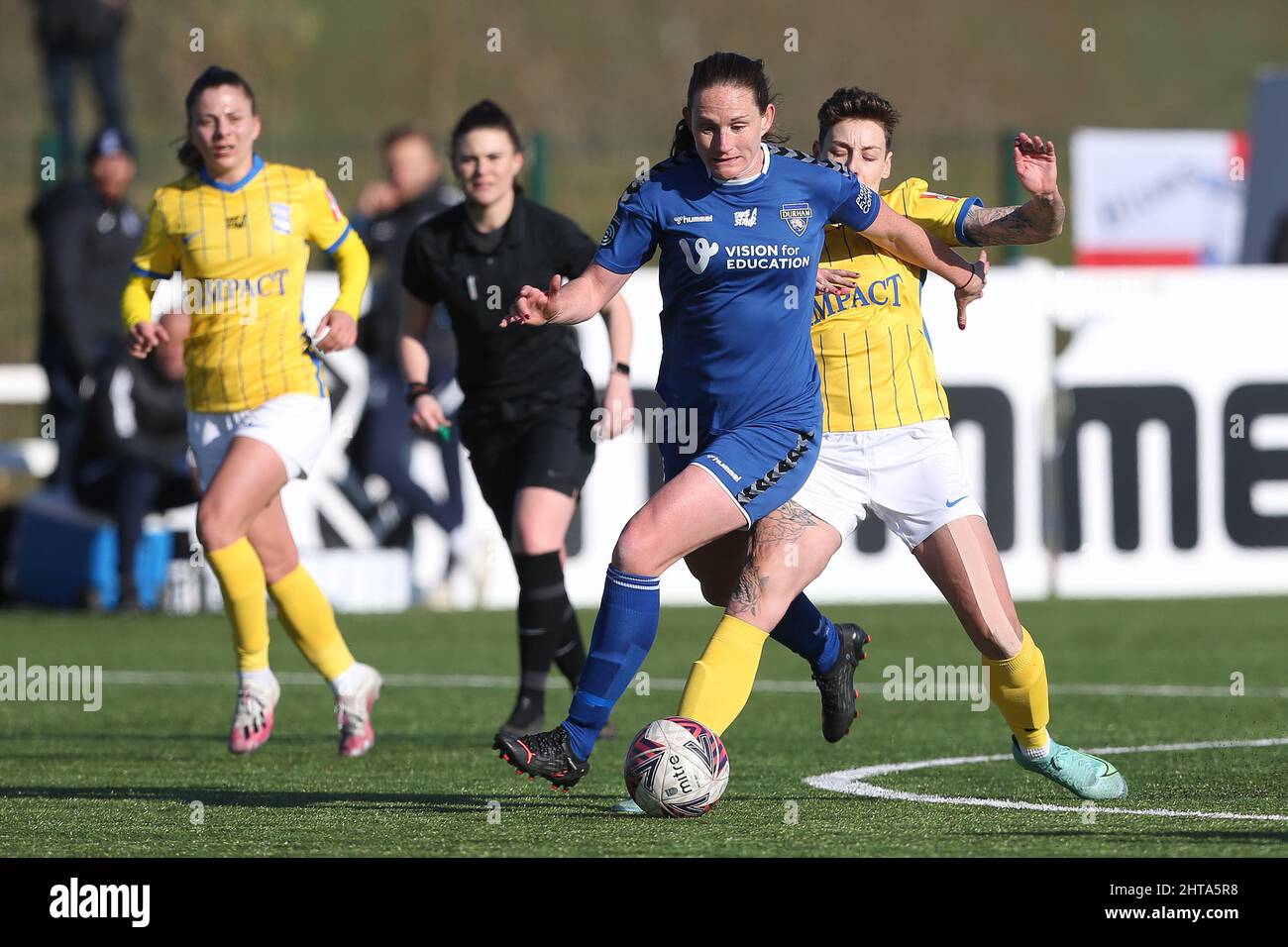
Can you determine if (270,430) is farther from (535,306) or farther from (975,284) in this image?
(975,284)

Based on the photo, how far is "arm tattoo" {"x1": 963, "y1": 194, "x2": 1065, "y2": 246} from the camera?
6.22m

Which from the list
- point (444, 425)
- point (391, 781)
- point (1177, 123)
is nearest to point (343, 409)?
point (444, 425)

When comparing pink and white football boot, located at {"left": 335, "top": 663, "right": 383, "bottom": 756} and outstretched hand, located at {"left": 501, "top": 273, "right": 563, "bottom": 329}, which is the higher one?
outstretched hand, located at {"left": 501, "top": 273, "right": 563, "bottom": 329}

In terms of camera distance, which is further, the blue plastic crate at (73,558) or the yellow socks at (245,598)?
the blue plastic crate at (73,558)

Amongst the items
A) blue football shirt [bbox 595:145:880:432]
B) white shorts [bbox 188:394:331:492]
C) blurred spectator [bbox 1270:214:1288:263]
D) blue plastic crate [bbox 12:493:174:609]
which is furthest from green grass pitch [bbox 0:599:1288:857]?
blurred spectator [bbox 1270:214:1288:263]

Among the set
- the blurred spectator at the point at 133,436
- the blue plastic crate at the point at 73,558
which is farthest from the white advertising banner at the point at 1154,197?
the blue plastic crate at the point at 73,558

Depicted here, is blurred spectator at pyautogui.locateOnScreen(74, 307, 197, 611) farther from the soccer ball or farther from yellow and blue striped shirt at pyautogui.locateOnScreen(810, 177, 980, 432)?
the soccer ball

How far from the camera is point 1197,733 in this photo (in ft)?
26.7

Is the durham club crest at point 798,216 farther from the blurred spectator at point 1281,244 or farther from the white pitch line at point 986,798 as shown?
the blurred spectator at point 1281,244

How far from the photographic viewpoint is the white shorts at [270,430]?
7801mm

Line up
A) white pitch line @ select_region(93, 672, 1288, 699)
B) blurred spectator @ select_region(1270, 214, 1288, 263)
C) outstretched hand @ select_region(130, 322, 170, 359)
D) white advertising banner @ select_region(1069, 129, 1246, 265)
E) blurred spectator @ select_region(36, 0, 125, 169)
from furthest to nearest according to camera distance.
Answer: white advertising banner @ select_region(1069, 129, 1246, 265) → blurred spectator @ select_region(36, 0, 125, 169) → blurred spectator @ select_region(1270, 214, 1288, 263) → white pitch line @ select_region(93, 672, 1288, 699) → outstretched hand @ select_region(130, 322, 170, 359)

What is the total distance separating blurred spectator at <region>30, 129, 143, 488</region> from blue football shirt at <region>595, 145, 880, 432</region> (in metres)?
8.80

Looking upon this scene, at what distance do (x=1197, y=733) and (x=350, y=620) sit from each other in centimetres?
626

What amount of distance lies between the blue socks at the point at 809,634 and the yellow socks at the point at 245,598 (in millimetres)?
1932
